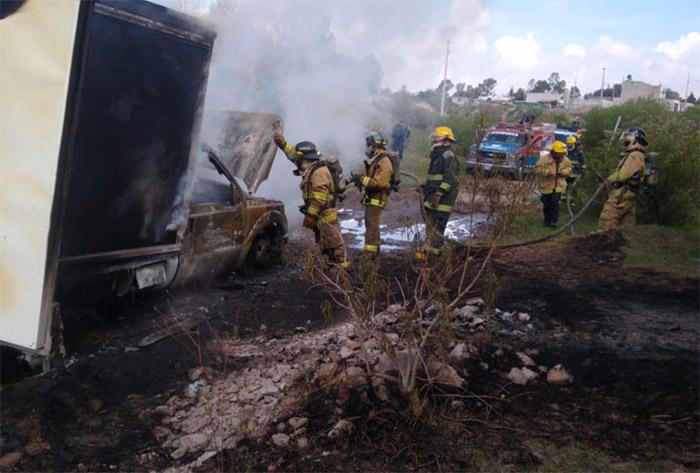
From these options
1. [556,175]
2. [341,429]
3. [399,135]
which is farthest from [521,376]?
[399,135]

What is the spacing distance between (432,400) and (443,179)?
4730 millimetres

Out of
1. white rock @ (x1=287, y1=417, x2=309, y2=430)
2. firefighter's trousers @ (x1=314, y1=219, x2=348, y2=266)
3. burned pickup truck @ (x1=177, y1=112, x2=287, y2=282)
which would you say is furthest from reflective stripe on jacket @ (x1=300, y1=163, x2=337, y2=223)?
white rock @ (x1=287, y1=417, x2=309, y2=430)

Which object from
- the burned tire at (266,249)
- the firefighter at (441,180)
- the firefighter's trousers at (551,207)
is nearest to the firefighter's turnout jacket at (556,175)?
the firefighter's trousers at (551,207)

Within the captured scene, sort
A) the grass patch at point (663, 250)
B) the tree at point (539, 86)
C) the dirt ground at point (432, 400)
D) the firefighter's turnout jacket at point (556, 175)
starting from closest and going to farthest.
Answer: the dirt ground at point (432, 400) < the grass patch at point (663, 250) < the firefighter's turnout jacket at point (556, 175) < the tree at point (539, 86)

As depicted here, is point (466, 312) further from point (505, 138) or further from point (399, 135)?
point (505, 138)

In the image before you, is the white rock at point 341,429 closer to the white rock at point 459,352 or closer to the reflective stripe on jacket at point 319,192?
the white rock at point 459,352

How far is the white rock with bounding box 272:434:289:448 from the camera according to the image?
3467 mm

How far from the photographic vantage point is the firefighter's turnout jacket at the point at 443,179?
8.15 m

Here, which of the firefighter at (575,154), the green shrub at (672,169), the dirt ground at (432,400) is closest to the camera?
the dirt ground at (432,400)

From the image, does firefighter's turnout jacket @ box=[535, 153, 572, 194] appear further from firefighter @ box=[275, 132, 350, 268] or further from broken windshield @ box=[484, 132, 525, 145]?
broken windshield @ box=[484, 132, 525, 145]

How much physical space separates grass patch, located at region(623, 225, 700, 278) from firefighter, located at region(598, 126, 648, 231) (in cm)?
37

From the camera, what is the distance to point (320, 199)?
7.03m

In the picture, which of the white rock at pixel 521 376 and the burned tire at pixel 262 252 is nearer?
Answer: the white rock at pixel 521 376

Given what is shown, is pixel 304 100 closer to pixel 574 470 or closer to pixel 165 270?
pixel 165 270
